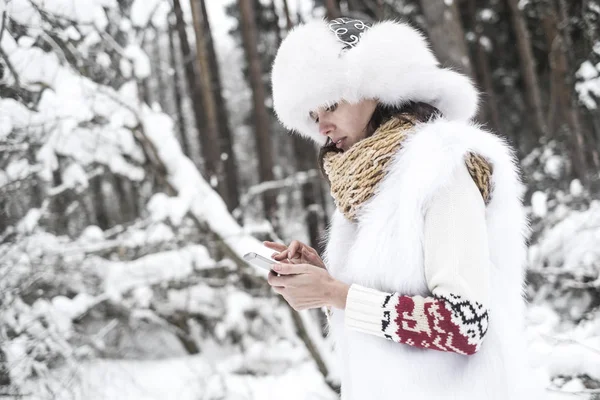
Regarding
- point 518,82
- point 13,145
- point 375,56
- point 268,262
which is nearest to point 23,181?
point 13,145

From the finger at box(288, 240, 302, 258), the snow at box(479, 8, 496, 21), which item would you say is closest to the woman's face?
the finger at box(288, 240, 302, 258)

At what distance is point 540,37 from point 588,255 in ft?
34.9

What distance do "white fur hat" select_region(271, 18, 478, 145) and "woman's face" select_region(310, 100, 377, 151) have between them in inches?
1.3

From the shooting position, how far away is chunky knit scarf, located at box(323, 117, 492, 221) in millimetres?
1351

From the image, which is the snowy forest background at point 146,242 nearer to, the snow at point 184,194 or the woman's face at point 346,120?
the snow at point 184,194

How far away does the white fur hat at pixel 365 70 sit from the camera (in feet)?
4.68

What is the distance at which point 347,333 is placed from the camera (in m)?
1.50

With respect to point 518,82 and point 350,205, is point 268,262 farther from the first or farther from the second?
point 518,82

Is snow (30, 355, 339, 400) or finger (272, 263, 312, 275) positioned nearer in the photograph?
finger (272, 263, 312, 275)

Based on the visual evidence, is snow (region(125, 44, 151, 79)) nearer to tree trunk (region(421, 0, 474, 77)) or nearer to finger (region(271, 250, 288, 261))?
finger (region(271, 250, 288, 261))

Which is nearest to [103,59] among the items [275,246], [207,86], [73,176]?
[73,176]

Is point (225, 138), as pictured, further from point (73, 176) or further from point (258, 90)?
point (73, 176)

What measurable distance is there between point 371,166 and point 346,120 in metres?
0.21

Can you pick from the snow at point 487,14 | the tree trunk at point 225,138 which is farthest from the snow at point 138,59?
the snow at point 487,14
